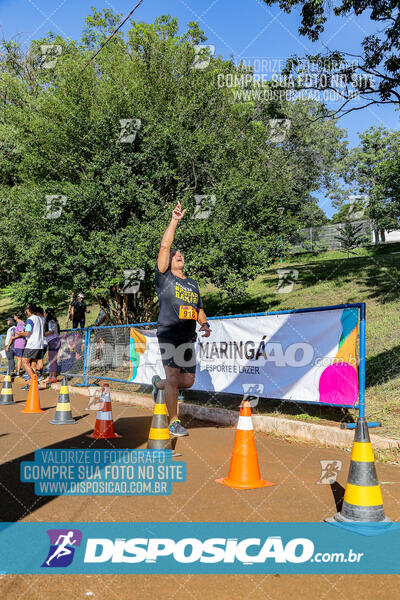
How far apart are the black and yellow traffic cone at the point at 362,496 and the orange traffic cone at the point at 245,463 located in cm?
97

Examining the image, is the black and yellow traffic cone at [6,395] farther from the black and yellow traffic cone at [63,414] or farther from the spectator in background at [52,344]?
the black and yellow traffic cone at [63,414]

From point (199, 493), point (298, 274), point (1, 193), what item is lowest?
point (199, 493)

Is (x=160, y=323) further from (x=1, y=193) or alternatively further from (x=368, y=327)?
(x=1, y=193)

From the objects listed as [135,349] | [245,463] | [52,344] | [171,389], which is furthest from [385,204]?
[245,463]

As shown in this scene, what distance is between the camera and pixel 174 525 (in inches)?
135

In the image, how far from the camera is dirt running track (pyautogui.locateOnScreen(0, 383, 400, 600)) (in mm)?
2586

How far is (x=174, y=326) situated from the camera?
619cm

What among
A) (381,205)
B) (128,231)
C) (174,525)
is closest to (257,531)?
(174,525)

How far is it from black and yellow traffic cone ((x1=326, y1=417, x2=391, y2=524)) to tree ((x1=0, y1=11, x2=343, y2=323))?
12.6m

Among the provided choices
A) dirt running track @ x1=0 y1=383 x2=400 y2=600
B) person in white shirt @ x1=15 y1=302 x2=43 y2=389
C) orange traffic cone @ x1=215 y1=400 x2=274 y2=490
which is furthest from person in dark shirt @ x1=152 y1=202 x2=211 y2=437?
person in white shirt @ x1=15 y1=302 x2=43 y2=389

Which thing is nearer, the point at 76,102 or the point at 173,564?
the point at 173,564

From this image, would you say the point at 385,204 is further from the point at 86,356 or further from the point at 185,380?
the point at 185,380

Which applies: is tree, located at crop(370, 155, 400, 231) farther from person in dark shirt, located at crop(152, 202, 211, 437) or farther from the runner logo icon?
the runner logo icon

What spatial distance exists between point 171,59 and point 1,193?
9.82m
